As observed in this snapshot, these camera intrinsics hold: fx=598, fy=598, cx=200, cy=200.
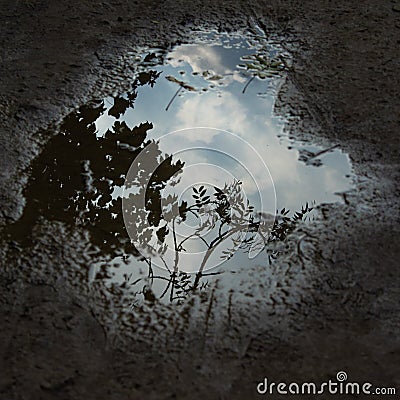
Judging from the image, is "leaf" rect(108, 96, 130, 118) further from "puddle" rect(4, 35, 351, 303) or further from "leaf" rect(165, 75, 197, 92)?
"leaf" rect(165, 75, 197, 92)

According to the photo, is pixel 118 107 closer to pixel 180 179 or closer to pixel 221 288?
pixel 180 179

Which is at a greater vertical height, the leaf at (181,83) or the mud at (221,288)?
the leaf at (181,83)

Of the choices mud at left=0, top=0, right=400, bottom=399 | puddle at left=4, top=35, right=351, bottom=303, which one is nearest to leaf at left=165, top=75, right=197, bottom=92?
Answer: puddle at left=4, top=35, right=351, bottom=303

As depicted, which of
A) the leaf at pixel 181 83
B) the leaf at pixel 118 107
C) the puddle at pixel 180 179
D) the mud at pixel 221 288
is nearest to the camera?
the mud at pixel 221 288

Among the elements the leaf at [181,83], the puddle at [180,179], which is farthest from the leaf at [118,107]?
the leaf at [181,83]

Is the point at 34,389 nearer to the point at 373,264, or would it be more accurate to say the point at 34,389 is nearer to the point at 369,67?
the point at 373,264

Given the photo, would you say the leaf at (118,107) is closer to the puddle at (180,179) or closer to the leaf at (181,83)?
the puddle at (180,179)

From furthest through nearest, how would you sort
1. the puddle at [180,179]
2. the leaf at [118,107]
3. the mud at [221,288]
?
1. the leaf at [118,107]
2. the puddle at [180,179]
3. the mud at [221,288]

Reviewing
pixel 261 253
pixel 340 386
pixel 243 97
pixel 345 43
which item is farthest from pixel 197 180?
pixel 345 43
